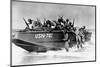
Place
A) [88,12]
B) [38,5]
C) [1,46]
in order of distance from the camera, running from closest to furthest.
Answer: [1,46] < [38,5] < [88,12]

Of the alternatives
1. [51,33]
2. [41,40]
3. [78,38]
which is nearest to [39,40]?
[41,40]

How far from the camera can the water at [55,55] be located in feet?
7.01

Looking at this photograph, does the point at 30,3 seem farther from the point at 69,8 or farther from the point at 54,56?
the point at 54,56

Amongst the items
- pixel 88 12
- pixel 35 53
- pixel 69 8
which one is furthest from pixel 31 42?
pixel 88 12

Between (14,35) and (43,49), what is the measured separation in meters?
0.41

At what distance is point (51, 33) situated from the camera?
228cm

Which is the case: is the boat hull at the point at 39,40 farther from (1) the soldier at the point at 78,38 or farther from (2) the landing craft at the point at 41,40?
(1) the soldier at the point at 78,38

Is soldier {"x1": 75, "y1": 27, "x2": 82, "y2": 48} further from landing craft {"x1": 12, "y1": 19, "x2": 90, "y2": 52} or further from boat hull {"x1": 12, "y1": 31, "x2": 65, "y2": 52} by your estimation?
boat hull {"x1": 12, "y1": 31, "x2": 65, "y2": 52}

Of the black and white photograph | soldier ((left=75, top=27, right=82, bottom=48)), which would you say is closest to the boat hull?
the black and white photograph

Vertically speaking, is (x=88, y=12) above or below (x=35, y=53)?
above

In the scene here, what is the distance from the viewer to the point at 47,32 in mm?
2266

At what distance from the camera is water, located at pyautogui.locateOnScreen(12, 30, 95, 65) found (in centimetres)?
214

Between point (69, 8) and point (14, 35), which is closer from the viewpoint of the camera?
point (14, 35)

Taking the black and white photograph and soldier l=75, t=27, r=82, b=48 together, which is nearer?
the black and white photograph
